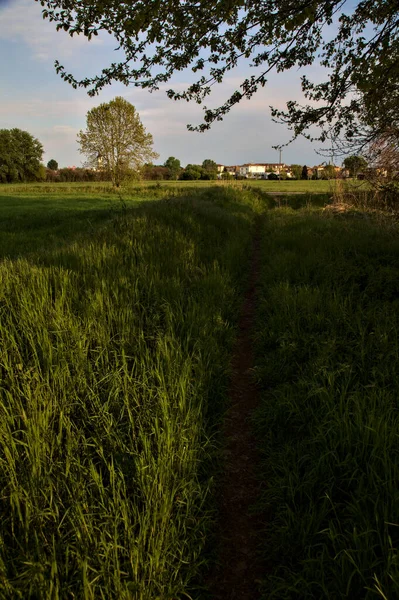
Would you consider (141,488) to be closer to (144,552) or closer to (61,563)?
(144,552)

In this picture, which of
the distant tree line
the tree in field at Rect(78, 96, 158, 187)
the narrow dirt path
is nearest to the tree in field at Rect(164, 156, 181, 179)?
the distant tree line

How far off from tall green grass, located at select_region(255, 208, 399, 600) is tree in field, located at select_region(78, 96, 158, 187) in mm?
41570

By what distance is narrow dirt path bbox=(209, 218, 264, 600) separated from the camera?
195cm

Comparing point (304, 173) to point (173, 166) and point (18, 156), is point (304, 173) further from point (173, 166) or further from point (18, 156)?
point (18, 156)

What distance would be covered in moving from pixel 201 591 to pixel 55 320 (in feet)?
8.47

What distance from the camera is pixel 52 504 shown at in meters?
1.88

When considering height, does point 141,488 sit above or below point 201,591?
above

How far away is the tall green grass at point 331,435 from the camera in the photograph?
5.83 ft

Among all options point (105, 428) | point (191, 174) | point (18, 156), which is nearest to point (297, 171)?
point (191, 174)

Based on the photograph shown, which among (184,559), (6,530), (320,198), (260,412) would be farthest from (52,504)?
(320,198)

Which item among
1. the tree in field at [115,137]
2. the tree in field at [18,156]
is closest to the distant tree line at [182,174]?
the tree in field at [18,156]

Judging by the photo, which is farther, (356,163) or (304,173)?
(304,173)

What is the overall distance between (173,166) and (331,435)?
328 feet

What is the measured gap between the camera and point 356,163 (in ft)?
22.2
